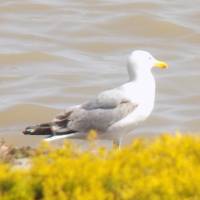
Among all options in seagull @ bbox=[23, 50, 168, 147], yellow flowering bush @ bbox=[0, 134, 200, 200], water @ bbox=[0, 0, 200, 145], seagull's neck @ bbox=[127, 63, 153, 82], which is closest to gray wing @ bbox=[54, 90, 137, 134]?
seagull @ bbox=[23, 50, 168, 147]

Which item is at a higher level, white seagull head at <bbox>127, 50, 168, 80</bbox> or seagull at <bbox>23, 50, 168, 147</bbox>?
white seagull head at <bbox>127, 50, 168, 80</bbox>

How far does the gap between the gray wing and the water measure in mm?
2780

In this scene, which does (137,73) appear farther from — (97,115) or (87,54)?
(87,54)

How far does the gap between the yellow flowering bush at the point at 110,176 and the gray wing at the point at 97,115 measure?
317 centimetres

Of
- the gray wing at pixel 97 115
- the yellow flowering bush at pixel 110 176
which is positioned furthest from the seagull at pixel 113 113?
the yellow flowering bush at pixel 110 176

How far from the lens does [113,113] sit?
8.41 metres

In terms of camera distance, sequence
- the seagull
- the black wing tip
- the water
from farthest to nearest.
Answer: the water → the black wing tip → the seagull

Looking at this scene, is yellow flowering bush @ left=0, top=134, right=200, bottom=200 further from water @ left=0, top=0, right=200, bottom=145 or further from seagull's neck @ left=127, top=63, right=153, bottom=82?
water @ left=0, top=0, right=200, bottom=145

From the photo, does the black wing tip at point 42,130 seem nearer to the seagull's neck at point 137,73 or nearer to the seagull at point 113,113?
the seagull at point 113,113

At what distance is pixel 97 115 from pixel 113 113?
146mm

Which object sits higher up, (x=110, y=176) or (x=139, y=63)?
(x=110, y=176)

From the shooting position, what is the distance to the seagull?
8.30m

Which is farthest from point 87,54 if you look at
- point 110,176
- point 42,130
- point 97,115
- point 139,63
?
point 110,176

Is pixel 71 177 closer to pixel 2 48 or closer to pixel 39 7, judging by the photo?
pixel 2 48
